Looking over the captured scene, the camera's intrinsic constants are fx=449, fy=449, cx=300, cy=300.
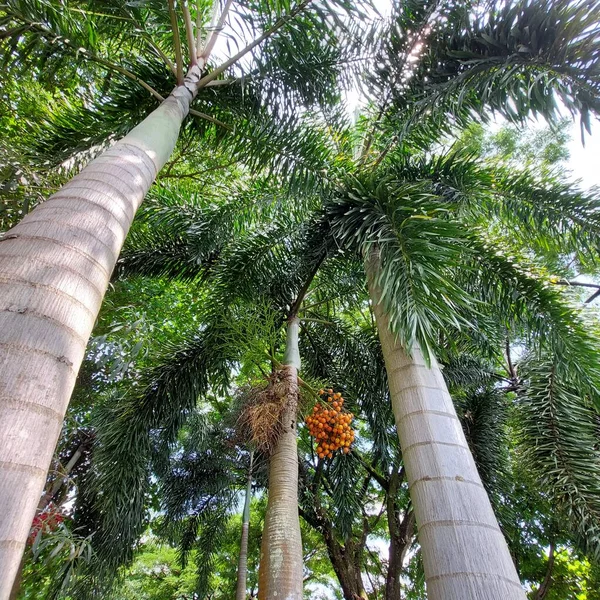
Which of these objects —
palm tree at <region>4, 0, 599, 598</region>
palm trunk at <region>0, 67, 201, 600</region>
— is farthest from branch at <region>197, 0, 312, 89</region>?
palm trunk at <region>0, 67, 201, 600</region>

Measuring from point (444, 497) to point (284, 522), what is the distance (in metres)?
1.66

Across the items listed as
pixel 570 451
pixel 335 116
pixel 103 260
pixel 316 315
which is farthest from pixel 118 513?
pixel 335 116

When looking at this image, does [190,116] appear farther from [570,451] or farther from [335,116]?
[570,451]

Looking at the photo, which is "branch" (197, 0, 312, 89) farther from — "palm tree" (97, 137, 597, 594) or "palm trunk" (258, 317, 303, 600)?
"palm trunk" (258, 317, 303, 600)

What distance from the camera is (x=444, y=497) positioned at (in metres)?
2.26

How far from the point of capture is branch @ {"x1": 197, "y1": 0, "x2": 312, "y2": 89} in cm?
428

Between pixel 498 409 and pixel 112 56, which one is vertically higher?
pixel 112 56

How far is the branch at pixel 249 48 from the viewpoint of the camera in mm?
4277

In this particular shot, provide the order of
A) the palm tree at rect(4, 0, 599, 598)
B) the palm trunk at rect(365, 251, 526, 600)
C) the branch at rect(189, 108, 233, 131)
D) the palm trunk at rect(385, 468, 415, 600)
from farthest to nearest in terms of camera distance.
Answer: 1. the palm trunk at rect(385, 468, 415, 600)
2. the branch at rect(189, 108, 233, 131)
3. the palm tree at rect(4, 0, 599, 598)
4. the palm trunk at rect(365, 251, 526, 600)

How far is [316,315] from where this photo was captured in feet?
21.4

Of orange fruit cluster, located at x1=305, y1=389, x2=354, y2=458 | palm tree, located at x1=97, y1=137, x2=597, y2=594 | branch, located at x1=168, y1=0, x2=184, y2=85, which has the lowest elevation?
orange fruit cluster, located at x1=305, y1=389, x2=354, y2=458

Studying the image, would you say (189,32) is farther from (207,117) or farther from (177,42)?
(207,117)

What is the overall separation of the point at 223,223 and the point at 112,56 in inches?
93.7

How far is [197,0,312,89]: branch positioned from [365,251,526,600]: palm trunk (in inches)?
128
